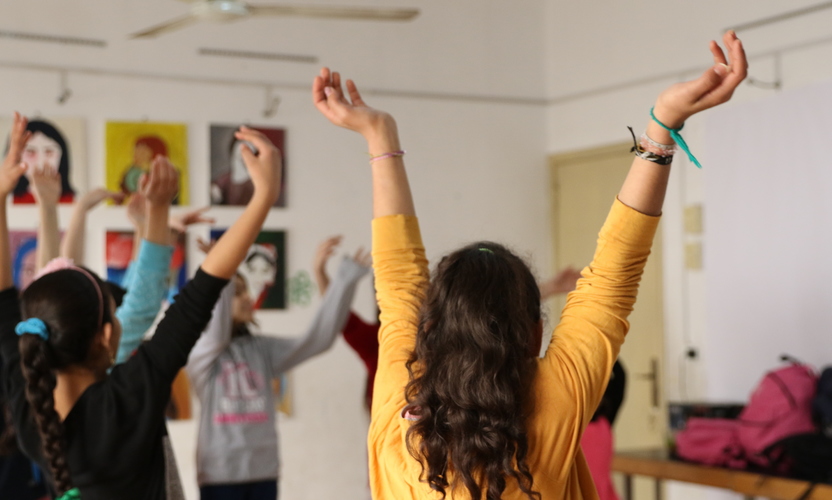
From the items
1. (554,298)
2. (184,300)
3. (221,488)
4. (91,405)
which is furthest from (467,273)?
(554,298)

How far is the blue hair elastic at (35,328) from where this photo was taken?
1.50 metres

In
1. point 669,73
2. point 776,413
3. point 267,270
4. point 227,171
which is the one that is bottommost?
point 776,413

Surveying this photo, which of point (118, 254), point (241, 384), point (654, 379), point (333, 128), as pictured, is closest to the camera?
point (241, 384)

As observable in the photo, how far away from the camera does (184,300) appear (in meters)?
1.56

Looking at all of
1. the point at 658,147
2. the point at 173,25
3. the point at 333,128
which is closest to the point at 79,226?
the point at 173,25

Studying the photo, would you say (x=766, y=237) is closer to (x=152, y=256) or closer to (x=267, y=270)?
(x=267, y=270)

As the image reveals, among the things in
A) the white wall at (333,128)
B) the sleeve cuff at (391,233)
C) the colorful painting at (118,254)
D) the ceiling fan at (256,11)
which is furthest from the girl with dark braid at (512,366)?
the colorful painting at (118,254)

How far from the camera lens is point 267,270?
5113 mm

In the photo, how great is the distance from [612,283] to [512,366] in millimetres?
177

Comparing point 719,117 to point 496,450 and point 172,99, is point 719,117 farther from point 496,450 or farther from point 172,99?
point 496,450

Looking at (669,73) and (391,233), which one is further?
(669,73)

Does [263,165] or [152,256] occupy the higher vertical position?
[263,165]

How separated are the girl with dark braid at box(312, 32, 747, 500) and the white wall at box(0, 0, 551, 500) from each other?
10.8 ft

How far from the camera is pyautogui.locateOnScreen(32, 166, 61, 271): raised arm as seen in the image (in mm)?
2018
